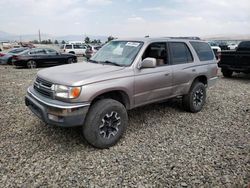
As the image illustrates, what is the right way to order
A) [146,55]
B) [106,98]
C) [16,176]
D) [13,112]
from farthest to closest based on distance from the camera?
1. [13,112]
2. [146,55]
3. [106,98]
4. [16,176]

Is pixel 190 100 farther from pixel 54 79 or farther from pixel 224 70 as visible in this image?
pixel 224 70

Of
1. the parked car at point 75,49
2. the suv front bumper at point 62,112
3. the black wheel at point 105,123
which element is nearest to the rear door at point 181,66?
the black wheel at point 105,123

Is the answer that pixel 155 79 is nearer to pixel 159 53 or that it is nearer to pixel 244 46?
pixel 159 53

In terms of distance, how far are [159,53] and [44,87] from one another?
244 centimetres

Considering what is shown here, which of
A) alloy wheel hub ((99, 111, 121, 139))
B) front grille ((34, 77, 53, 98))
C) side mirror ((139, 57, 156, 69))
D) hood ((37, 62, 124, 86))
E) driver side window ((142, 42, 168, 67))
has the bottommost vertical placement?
alloy wheel hub ((99, 111, 121, 139))

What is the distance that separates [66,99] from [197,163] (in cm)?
215

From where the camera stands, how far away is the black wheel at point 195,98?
5.42m

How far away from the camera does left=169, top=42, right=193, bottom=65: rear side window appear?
4.97 meters

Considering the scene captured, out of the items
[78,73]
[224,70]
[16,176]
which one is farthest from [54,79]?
[224,70]

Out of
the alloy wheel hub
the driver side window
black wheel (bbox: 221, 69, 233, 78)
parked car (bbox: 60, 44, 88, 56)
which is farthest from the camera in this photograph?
parked car (bbox: 60, 44, 88, 56)

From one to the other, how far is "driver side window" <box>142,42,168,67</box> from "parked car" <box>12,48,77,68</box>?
479 inches

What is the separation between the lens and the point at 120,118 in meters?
3.86

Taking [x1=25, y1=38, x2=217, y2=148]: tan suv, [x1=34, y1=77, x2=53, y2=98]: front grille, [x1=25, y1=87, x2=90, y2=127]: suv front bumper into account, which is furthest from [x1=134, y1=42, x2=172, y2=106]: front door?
[x1=34, y1=77, x2=53, y2=98]: front grille

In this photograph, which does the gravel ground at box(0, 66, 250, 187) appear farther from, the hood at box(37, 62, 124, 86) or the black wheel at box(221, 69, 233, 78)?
the black wheel at box(221, 69, 233, 78)
